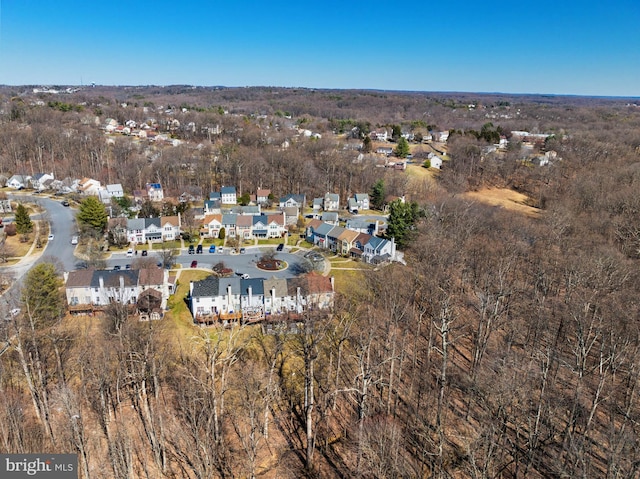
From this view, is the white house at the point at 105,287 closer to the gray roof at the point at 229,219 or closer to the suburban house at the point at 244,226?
the suburban house at the point at 244,226

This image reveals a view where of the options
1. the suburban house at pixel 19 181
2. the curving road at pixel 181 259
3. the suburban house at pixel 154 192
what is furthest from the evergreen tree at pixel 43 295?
the suburban house at pixel 19 181

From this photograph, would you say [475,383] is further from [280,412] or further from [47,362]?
[47,362]

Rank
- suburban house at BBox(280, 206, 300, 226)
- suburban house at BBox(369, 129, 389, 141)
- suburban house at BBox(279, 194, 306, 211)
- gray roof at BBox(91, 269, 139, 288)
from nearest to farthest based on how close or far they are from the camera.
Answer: gray roof at BBox(91, 269, 139, 288)
suburban house at BBox(280, 206, 300, 226)
suburban house at BBox(279, 194, 306, 211)
suburban house at BBox(369, 129, 389, 141)

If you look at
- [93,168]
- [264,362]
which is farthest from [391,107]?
[264,362]

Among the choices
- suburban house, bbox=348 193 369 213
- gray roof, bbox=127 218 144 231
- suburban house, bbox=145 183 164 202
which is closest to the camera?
gray roof, bbox=127 218 144 231

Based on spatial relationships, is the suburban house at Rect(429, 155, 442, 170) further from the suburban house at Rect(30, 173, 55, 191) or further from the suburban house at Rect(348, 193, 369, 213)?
the suburban house at Rect(30, 173, 55, 191)

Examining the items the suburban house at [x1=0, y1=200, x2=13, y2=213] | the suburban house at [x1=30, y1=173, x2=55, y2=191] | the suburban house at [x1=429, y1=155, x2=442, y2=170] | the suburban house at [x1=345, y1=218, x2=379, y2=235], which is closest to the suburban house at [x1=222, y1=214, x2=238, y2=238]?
the suburban house at [x1=345, y1=218, x2=379, y2=235]
